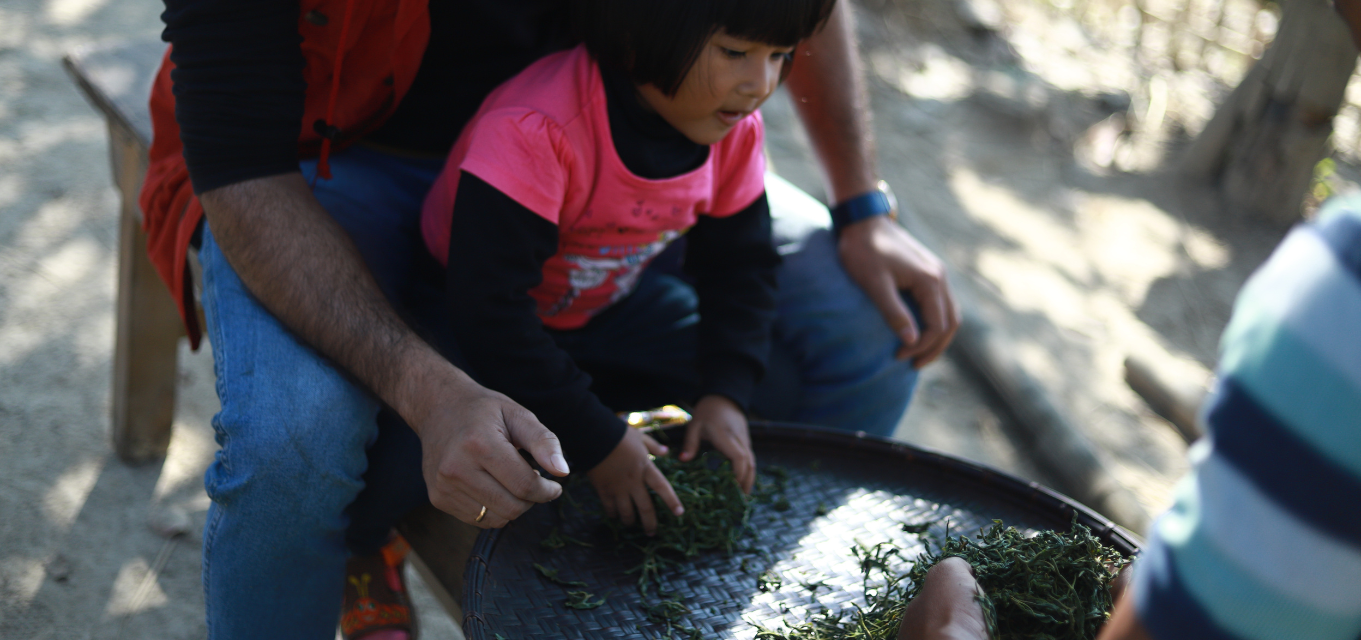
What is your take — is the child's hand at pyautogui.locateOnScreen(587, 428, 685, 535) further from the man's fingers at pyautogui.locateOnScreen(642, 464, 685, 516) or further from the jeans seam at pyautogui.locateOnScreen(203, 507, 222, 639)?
the jeans seam at pyautogui.locateOnScreen(203, 507, 222, 639)

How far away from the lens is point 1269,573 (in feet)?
2.16

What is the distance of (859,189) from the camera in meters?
1.94

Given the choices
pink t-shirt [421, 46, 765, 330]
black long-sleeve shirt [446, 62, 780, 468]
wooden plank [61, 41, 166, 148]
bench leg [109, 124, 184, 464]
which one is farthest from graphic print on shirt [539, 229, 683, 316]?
bench leg [109, 124, 184, 464]

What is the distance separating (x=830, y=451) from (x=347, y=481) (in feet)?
2.34

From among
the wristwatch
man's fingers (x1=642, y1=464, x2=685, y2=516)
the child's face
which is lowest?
man's fingers (x1=642, y1=464, x2=685, y2=516)

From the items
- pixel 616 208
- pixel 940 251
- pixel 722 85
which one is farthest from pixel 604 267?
pixel 940 251

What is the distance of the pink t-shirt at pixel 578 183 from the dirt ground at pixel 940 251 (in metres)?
0.82

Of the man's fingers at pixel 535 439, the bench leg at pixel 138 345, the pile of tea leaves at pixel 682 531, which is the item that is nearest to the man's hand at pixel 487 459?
the man's fingers at pixel 535 439

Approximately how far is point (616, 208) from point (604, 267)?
14 centimetres

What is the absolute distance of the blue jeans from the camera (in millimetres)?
1266

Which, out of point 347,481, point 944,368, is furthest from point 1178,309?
point 347,481

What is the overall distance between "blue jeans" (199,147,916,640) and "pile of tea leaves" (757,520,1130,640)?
60cm

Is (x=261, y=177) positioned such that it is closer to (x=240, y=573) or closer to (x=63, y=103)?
(x=240, y=573)

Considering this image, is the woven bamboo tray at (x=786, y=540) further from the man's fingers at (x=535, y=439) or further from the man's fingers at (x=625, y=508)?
the man's fingers at (x=535, y=439)
